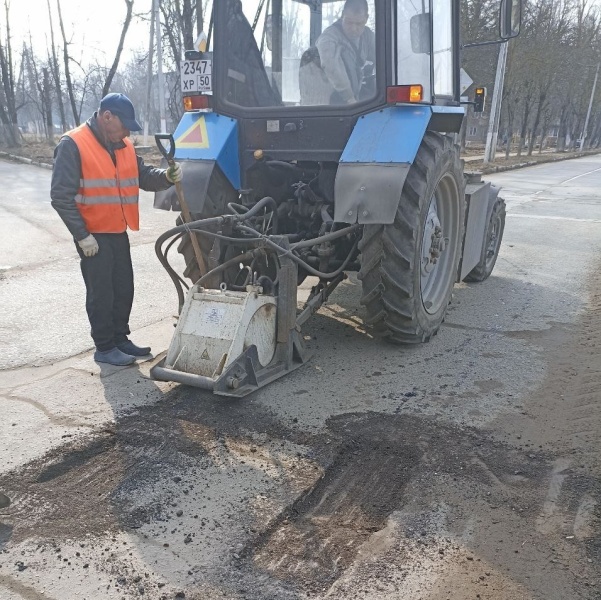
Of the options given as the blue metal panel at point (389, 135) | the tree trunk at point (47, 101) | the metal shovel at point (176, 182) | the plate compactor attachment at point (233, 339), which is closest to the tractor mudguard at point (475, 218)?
the blue metal panel at point (389, 135)

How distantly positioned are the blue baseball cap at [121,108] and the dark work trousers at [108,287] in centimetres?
75

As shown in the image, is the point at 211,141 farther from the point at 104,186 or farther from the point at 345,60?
the point at 345,60

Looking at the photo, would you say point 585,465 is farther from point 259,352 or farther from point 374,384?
point 259,352

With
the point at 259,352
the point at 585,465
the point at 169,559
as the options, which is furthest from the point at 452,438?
the point at 169,559

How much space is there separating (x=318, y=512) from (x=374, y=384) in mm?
1401

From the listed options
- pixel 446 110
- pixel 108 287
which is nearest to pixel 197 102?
pixel 108 287

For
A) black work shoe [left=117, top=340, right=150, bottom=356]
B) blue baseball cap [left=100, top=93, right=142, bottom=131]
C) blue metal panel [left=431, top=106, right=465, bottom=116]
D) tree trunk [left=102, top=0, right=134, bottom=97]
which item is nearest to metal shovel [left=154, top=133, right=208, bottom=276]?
blue baseball cap [left=100, top=93, right=142, bottom=131]

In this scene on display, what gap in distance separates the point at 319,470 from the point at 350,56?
2.83m

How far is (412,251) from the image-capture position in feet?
13.7

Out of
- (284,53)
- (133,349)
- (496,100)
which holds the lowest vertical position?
(133,349)

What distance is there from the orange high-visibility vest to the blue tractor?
1.17ft

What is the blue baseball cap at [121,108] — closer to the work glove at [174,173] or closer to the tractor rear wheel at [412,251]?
the work glove at [174,173]

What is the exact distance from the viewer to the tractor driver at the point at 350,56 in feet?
14.0

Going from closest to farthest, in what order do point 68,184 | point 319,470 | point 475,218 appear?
point 319,470
point 68,184
point 475,218
